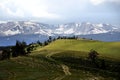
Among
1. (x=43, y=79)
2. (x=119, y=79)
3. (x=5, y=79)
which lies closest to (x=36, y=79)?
(x=43, y=79)

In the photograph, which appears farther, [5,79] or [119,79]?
[119,79]

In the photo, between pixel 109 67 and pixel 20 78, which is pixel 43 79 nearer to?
pixel 20 78

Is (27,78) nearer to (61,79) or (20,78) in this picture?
(20,78)

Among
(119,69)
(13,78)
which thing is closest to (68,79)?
(13,78)

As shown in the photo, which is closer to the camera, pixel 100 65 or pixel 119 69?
pixel 119 69

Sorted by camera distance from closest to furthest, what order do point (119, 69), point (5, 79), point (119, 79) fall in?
point (5, 79) → point (119, 79) → point (119, 69)

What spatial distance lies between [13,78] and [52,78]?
458 inches

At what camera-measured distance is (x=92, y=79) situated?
98.7m

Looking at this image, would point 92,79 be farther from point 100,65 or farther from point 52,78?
point 100,65

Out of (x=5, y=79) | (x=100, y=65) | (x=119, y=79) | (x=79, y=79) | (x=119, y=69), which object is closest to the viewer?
(x=5, y=79)

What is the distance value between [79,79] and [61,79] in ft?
20.8

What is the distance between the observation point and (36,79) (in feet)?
301

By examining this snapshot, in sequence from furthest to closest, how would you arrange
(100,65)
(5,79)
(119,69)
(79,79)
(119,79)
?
(100,65) < (119,69) < (119,79) < (79,79) < (5,79)

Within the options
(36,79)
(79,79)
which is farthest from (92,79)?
(36,79)
